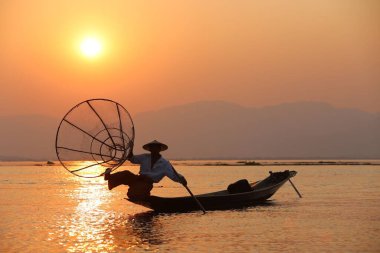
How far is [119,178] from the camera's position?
1641 centimetres

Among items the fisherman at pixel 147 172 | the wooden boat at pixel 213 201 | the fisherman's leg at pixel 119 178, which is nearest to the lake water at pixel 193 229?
the wooden boat at pixel 213 201

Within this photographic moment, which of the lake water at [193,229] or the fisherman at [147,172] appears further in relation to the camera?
the fisherman at [147,172]

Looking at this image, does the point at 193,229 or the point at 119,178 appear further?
the point at 119,178

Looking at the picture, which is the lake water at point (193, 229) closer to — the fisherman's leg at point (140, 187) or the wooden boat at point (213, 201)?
the wooden boat at point (213, 201)

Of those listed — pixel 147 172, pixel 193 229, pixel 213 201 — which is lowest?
pixel 193 229

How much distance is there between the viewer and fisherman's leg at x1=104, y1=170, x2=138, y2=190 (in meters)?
16.3

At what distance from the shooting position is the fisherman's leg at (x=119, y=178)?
16312 millimetres

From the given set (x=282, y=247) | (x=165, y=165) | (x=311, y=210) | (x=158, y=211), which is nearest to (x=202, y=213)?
(x=158, y=211)

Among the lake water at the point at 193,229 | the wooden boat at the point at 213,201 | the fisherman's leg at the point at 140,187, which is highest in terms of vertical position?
the fisherman's leg at the point at 140,187

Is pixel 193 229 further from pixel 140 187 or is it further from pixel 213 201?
pixel 213 201

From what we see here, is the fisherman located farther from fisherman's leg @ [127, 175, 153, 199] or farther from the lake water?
the lake water

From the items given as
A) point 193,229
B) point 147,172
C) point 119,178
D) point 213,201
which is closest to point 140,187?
point 147,172

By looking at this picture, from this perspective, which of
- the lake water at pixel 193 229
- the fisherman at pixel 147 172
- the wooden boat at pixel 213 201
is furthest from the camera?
the wooden boat at pixel 213 201

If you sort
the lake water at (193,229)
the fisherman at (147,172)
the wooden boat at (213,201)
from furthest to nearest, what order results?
1. the wooden boat at (213,201)
2. the fisherman at (147,172)
3. the lake water at (193,229)
